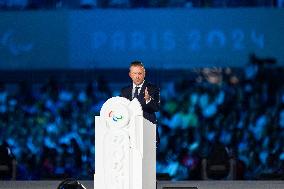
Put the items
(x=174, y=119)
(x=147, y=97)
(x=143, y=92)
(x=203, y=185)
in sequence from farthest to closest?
(x=174, y=119) < (x=203, y=185) < (x=143, y=92) < (x=147, y=97)

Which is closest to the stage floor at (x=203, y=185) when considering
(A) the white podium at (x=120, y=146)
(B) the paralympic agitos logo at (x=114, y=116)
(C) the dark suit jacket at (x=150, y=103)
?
(C) the dark suit jacket at (x=150, y=103)

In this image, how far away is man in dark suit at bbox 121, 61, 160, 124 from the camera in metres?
4.49

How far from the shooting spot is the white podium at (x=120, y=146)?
4.08m

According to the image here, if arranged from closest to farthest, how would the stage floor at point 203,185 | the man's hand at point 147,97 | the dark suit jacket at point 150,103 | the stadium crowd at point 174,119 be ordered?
the man's hand at point 147,97 → the dark suit jacket at point 150,103 → the stage floor at point 203,185 → the stadium crowd at point 174,119

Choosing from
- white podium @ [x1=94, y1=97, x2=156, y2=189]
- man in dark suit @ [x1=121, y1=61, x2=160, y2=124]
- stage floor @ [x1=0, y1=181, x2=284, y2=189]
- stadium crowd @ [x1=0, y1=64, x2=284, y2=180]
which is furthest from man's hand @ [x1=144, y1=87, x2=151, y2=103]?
stadium crowd @ [x1=0, y1=64, x2=284, y2=180]

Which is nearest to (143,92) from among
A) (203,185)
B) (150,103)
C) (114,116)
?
(150,103)

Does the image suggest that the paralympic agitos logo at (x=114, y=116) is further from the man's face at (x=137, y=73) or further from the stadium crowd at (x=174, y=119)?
the stadium crowd at (x=174, y=119)

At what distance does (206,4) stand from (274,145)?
75.5 inches

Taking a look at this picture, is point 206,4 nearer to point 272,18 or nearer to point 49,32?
point 272,18

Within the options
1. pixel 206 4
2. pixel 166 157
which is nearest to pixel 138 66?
pixel 166 157

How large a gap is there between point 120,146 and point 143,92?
67cm

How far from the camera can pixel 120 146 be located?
4094 millimetres

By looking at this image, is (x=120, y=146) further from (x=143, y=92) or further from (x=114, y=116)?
(x=143, y=92)

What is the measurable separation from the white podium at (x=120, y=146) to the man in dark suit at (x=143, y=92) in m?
0.40
